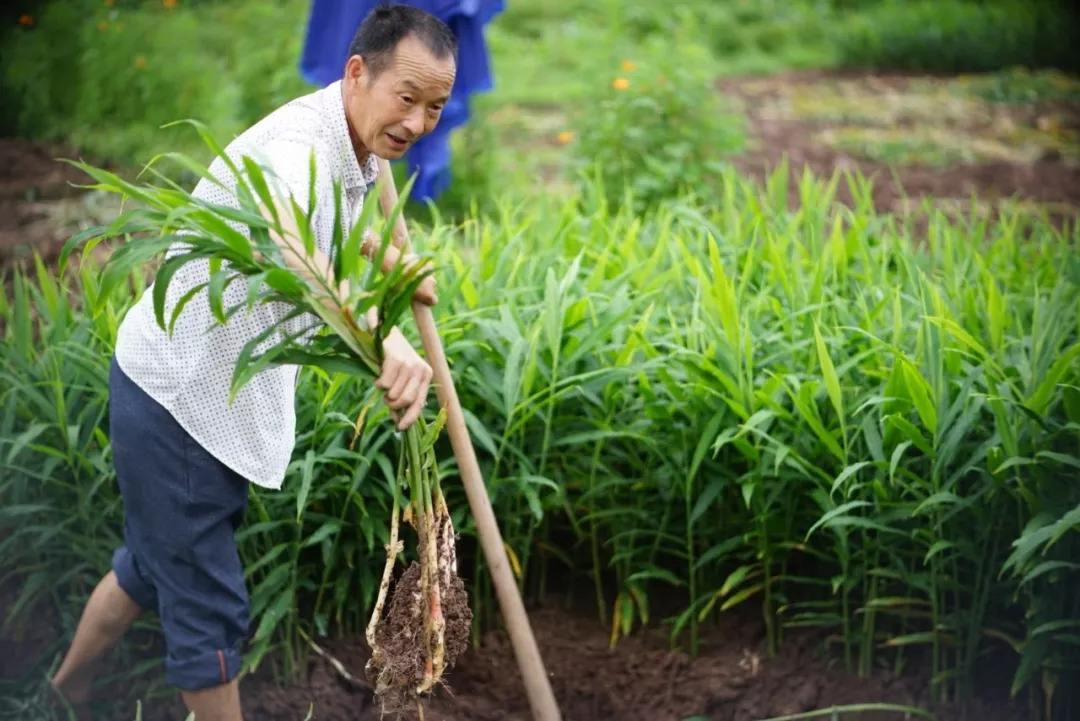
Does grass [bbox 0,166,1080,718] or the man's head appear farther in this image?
grass [bbox 0,166,1080,718]

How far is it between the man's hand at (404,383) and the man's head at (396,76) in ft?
1.19

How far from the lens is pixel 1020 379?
269 centimetres

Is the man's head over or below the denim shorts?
over

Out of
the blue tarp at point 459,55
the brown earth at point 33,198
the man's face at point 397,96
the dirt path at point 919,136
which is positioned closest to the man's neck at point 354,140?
the man's face at point 397,96

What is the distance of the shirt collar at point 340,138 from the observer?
7.20ft

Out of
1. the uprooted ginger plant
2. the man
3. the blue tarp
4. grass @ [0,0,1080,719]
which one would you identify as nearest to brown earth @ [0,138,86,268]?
the blue tarp

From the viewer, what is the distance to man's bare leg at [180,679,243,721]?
237cm

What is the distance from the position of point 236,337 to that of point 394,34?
0.54m

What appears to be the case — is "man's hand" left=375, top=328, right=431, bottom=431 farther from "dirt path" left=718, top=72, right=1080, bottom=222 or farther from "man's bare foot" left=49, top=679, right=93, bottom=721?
"dirt path" left=718, top=72, right=1080, bottom=222

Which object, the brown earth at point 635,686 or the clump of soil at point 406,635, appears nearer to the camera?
the clump of soil at point 406,635

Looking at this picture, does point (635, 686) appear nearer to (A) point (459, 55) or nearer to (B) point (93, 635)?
(B) point (93, 635)

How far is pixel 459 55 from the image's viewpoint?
14.2 ft

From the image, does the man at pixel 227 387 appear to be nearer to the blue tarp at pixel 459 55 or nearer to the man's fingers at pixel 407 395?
the man's fingers at pixel 407 395

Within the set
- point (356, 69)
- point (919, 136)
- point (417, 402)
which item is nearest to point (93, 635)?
point (417, 402)
